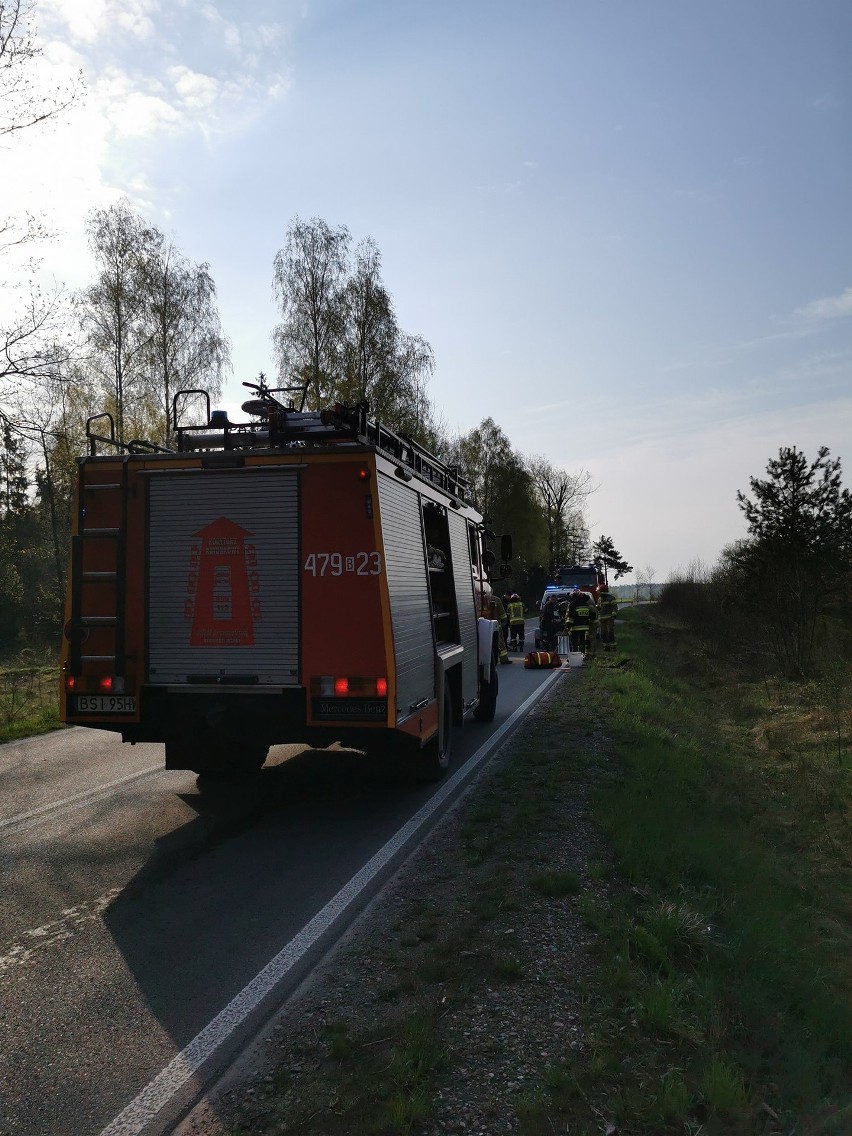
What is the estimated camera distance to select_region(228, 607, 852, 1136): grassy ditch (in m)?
3.11

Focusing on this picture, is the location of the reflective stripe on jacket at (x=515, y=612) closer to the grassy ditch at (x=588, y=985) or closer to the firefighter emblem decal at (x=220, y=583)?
the grassy ditch at (x=588, y=985)

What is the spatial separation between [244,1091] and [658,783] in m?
5.97

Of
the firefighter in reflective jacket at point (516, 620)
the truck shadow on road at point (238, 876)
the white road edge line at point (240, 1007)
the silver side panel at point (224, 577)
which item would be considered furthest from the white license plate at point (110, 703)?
the firefighter in reflective jacket at point (516, 620)

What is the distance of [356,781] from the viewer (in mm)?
8336

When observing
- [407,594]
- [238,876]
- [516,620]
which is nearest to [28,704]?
[407,594]

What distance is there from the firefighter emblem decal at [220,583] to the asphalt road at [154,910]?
1.49m

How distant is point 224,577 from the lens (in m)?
6.85

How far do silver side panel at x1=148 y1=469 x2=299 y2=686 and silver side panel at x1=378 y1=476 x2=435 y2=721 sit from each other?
2.36ft

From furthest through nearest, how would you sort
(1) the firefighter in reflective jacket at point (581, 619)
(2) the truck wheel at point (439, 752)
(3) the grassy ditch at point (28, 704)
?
1. (1) the firefighter in reflective jacket at point (581, 619)
2. (3) the grassy ditch at point (28, 704)
3. (2) the truck wheel at point (439, 752)

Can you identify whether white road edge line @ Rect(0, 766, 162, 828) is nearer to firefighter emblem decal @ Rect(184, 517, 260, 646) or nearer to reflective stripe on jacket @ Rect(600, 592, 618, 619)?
firefighter emblem decal @ Rect(184, 517, 260, 646)

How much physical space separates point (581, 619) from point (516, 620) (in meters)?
3.53

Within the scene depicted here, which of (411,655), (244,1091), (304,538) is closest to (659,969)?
(244,1091)

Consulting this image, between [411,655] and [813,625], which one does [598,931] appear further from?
[813,625]

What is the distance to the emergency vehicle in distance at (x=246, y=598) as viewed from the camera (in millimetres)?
6609
